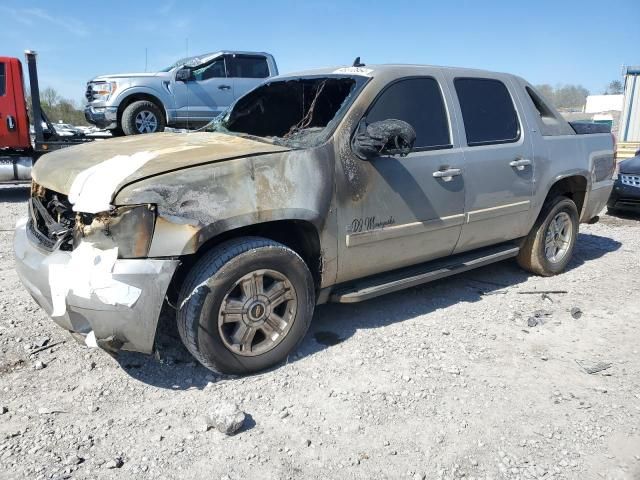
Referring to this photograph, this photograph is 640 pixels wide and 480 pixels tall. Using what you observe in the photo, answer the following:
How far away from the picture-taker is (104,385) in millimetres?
2990

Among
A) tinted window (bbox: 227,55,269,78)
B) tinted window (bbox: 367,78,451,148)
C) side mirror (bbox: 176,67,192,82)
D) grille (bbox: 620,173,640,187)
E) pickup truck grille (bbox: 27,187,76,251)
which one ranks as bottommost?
grille (bbox: 620,173,640,187)

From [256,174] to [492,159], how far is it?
211 centimetres

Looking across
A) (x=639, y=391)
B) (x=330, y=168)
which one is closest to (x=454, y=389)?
(x=639, y=391)

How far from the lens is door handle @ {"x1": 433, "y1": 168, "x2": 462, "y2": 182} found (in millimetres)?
3713

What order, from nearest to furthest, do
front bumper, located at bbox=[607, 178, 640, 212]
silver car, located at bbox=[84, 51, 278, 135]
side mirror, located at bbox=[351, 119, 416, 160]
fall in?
1. side mirror, located at bbox=[351, 119, 416, 160]
2. front bumper, located at bbox=[607, 178, 640, 212]
3. silver car, located at bbox=[84, 51, 278, 135]

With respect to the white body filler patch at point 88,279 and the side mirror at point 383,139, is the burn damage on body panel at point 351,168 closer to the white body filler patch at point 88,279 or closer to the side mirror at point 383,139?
the side mirror at point 383,139

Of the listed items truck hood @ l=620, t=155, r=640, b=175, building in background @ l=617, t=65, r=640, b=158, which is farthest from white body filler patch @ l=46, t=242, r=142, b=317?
building in background @ l=617, t=65, r=640, b=158

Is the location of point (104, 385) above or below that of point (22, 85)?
below

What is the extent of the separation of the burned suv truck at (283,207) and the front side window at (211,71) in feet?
24.6

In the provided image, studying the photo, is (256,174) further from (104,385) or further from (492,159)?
(492,159)

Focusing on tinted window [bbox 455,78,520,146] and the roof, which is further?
tinted window [bbox 455,78,520,146]

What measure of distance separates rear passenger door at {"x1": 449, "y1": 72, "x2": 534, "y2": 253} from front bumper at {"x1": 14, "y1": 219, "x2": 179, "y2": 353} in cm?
242

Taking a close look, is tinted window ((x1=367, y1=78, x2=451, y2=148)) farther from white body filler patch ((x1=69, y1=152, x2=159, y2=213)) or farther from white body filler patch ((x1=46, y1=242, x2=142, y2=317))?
white body filler patch ((x1=46, y1=242, x2=142, y2=317))

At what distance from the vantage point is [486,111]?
4.25 meters
